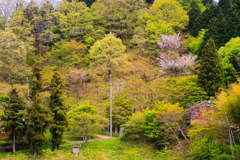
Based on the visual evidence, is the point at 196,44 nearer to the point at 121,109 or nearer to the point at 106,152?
the point at 121,109

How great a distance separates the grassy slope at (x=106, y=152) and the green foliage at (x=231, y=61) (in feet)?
35.1

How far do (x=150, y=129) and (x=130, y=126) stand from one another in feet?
8.37

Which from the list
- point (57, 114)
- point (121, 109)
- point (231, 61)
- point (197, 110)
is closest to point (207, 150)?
point (197, 110)

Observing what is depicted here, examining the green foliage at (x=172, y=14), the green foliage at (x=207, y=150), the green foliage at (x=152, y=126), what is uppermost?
the green foliage at (x=172, y=14)

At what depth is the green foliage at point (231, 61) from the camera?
23.2 metres

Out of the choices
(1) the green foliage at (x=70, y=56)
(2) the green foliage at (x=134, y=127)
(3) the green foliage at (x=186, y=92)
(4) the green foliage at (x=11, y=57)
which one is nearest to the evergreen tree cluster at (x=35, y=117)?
(2) the green foliage at (x=134, y=127)

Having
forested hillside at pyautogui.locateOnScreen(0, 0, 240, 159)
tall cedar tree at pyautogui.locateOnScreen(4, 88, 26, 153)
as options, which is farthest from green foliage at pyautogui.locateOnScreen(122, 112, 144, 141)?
tall cedar tree at pyautogui.locateOnScreen(4, 88, 26, 153)

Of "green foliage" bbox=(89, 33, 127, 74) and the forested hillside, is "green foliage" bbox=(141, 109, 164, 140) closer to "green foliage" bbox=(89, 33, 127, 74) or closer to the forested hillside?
the forested hillside

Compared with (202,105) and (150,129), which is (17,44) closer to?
(150,129)

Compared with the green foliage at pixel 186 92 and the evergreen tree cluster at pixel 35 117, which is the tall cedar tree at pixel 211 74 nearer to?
the green foliage at pixel 186 92

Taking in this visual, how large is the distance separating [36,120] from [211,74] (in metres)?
15.3

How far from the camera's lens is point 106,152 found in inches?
762

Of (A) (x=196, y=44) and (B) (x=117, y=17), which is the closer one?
(A) (x=196, y=44)

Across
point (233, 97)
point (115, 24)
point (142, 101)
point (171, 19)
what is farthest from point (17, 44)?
point (233, 97)
